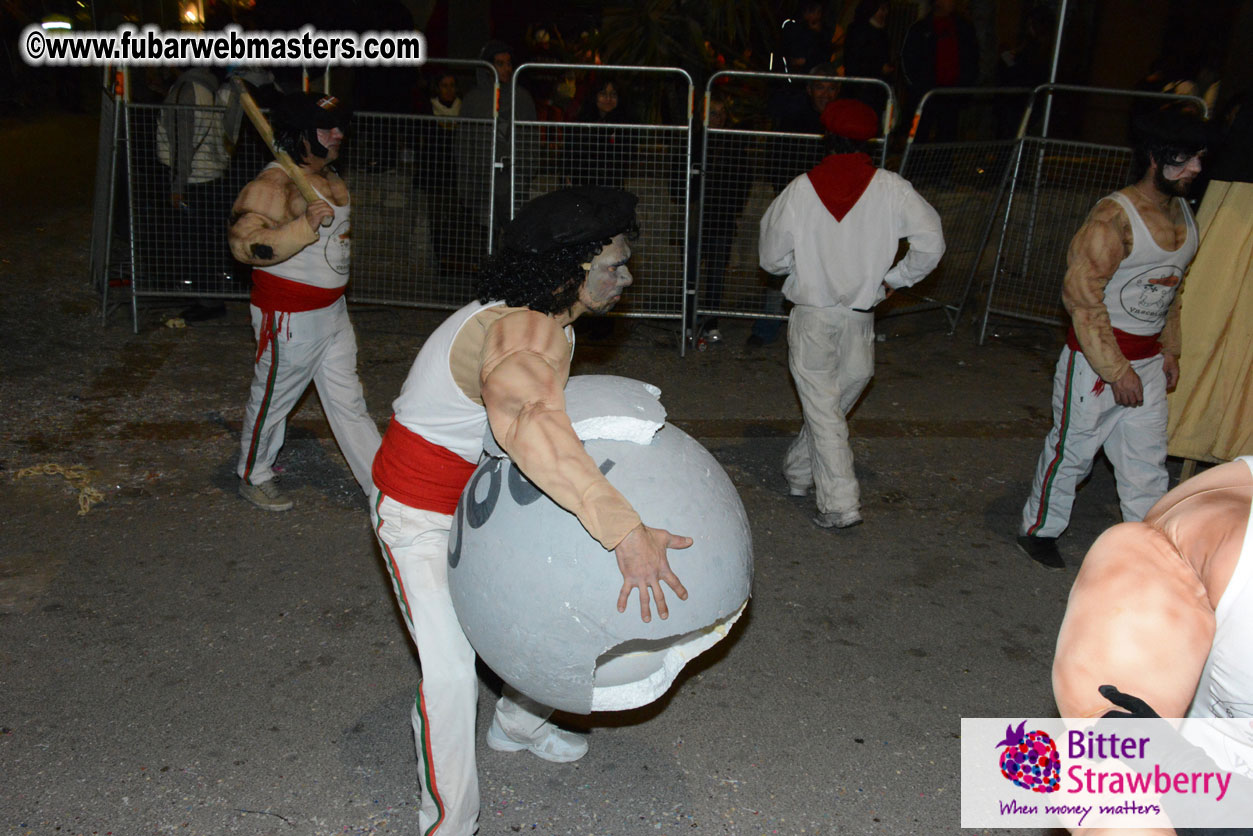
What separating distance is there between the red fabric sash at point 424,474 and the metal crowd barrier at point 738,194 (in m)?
5.41

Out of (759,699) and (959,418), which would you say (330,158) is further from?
(959,418)

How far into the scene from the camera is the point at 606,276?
109 inches

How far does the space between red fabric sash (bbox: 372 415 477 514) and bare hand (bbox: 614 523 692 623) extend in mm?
785

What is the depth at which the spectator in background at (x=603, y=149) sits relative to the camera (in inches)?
317

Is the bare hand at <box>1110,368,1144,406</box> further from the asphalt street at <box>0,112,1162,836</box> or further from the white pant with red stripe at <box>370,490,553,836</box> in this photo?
the white pant with red stripe at <box>370,490,553,836</box>

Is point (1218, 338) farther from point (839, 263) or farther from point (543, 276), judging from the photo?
point (543, 276)

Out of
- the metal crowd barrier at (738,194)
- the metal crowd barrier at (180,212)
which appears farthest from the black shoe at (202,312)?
the metal crowd barrier at (738,194)

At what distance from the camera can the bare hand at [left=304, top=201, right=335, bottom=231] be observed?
187 inches

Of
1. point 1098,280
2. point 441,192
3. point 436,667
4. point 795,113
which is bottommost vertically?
point 436,667

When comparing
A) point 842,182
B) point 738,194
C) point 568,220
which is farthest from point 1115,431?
point 738,194

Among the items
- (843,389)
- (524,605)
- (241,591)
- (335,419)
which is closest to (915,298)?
(843,389)

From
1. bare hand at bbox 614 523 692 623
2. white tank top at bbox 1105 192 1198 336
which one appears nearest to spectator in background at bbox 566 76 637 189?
→ white tank top at bbox 1105 192 1198 336

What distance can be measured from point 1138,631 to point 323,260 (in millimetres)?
4218

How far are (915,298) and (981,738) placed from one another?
6312mm
